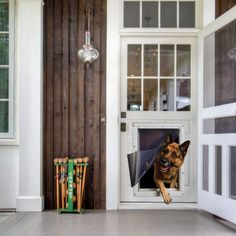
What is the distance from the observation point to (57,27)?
4.77m

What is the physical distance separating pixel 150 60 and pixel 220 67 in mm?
900

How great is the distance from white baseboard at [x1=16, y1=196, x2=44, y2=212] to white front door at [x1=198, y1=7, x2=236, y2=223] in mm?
1939

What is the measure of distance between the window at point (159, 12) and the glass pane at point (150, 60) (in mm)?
327

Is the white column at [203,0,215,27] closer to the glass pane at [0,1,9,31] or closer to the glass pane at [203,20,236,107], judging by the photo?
the glass pane at [203,20,236,107]

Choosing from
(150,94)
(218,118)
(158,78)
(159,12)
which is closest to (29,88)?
(150,94)

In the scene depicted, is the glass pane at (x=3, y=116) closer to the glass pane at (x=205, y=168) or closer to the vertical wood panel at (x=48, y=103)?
the vertical wood panel at (x=48, y=103)

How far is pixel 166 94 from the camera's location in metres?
4.79

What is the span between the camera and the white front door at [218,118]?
3.99 metres

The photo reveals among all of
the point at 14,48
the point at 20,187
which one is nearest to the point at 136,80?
the point at 14,48

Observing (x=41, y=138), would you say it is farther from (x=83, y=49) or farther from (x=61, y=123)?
(x=83, y=49)

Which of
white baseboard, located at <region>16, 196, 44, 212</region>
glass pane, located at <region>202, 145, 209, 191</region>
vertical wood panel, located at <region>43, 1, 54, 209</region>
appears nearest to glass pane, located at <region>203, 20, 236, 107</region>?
glass pane, located at <region>202, 145, 209, 191</region>

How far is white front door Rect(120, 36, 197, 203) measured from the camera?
4.79 metres

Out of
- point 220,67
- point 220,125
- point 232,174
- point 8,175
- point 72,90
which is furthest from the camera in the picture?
point 72,90

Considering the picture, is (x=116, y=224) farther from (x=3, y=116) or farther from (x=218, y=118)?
(x=3, y=116)
